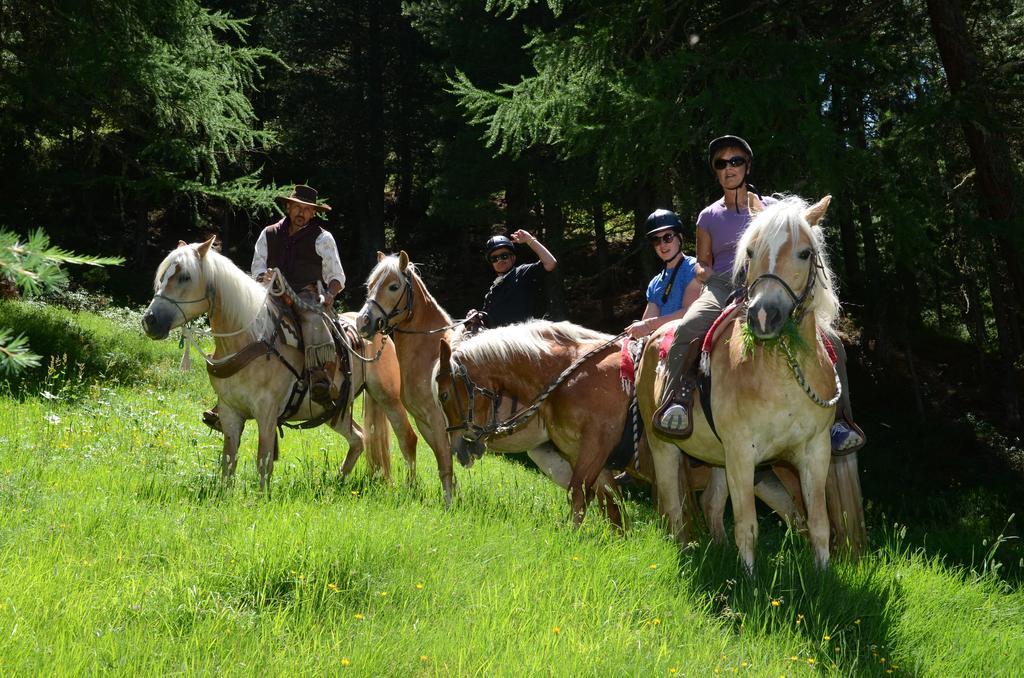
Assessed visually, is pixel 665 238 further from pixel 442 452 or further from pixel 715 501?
pixel 442 452

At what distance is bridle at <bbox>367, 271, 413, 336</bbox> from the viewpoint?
25.8ft

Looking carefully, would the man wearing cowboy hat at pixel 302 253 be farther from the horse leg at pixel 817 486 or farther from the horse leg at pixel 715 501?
the horse leg at pixel 817 486

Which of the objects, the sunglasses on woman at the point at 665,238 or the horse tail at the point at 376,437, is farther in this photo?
the horse tail at the point at 376,437

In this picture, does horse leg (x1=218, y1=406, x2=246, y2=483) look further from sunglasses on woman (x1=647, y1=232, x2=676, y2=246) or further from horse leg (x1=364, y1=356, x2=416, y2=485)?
sunglasses on woman (x1=647, y1=232, x2=676, y2=246)

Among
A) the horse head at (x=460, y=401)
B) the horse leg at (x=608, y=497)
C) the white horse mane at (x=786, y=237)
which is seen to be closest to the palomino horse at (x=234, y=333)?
the horse head at (x=460, y=401)

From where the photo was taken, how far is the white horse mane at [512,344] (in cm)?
686

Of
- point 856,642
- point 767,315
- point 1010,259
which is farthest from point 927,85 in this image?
point 856,642

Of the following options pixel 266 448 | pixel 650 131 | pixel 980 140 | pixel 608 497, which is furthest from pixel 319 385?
pixel 980 140

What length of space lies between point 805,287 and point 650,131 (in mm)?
5329

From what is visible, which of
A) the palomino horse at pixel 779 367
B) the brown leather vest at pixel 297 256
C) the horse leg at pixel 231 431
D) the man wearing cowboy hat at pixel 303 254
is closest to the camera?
the palomino horse at pixel 779 367

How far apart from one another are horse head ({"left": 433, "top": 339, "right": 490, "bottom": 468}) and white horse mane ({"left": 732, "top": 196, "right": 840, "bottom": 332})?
248 centimetres

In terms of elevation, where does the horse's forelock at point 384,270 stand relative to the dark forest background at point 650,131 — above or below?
below

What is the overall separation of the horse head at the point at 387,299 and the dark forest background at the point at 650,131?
3.34 m

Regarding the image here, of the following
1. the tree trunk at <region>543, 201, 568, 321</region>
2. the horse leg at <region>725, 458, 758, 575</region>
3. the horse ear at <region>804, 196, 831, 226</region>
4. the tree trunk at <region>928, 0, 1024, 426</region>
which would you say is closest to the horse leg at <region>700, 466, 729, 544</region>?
the horse leg at <region>725, 458, 758, 575</region>
